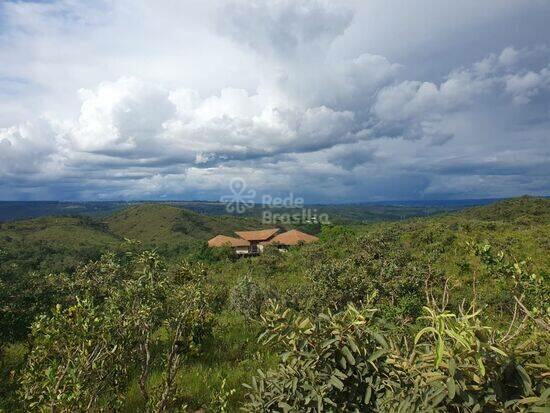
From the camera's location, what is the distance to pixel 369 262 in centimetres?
1614

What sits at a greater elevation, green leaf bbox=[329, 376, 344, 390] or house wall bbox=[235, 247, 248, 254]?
green leaf bbox=[329, 376, 344, 390]

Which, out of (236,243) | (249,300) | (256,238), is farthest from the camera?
(256,238)

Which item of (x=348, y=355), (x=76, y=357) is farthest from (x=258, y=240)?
(x=348, y=355)

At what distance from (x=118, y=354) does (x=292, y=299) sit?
1227cm

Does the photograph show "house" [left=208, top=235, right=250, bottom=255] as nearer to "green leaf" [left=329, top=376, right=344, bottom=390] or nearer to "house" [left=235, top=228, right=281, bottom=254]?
"house" [left=235, top=228, right=281, bottom=254]

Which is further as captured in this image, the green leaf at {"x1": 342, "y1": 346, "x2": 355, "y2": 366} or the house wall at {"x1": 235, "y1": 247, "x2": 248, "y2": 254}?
the house wall at {"x1": 235, "y1": 247, "x2": 248, "y2": 254}

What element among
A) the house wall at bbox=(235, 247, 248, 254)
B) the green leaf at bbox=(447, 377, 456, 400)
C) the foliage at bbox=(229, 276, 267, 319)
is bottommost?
the house wall at bbox=(235, 247, 248, 254)

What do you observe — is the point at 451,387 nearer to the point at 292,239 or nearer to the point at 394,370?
the point at 394,370

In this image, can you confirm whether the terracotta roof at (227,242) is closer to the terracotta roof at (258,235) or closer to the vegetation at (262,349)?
the terracotta roof at (258,235)

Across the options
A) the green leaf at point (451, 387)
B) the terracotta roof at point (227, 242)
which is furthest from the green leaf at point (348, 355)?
the terracotta roof at point (227, 242)

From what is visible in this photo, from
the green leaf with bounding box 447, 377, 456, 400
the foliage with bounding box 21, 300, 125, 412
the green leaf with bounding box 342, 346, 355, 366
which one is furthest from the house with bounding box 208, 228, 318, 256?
the green leaf with bounding box 447, 377, 456, 400

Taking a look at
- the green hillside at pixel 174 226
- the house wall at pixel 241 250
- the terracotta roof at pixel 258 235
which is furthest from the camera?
the green hillside at pixel 174 226

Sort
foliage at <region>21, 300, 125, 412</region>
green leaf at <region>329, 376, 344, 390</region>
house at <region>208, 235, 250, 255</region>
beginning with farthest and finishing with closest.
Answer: house at <region>208, 235, 250, 255</region> < foliage at <region>21, 300, 125, 412</region> < green leaf at <region>329, 376, 344, 390</region>

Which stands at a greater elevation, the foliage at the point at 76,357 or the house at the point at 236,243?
the foliage at the point at 76,357
